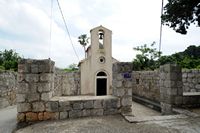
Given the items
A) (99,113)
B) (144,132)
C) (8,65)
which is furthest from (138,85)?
(8,65)

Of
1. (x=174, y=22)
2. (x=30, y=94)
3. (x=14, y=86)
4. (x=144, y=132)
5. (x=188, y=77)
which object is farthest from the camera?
(x=14, y=86)

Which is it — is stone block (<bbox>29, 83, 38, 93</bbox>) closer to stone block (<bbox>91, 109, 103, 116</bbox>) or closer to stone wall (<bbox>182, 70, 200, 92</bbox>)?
stone block (<bbox>91, 109, 103, 116</bbox>)

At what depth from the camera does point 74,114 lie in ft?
16.8

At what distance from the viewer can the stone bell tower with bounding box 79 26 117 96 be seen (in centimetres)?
1764

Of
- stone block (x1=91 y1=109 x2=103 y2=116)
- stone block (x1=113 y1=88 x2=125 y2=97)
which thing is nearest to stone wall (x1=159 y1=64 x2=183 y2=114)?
stone block (x1=113 y1=88 x2=125 y2=97)

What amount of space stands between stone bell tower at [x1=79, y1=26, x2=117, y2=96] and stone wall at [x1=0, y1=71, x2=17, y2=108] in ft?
30.0

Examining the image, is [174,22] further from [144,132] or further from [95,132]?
[95,132]

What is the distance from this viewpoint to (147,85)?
450 inches

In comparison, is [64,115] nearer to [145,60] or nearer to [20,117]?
[20,117]

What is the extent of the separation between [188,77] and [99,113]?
16.9 feet

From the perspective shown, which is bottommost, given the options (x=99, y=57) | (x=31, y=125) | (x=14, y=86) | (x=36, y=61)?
(x=31, y=125)

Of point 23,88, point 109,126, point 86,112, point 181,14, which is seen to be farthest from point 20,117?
point 181,14

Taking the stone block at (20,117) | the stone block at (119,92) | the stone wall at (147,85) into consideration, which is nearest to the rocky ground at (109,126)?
the stone block at (20,117)

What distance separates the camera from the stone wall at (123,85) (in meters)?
5.52
